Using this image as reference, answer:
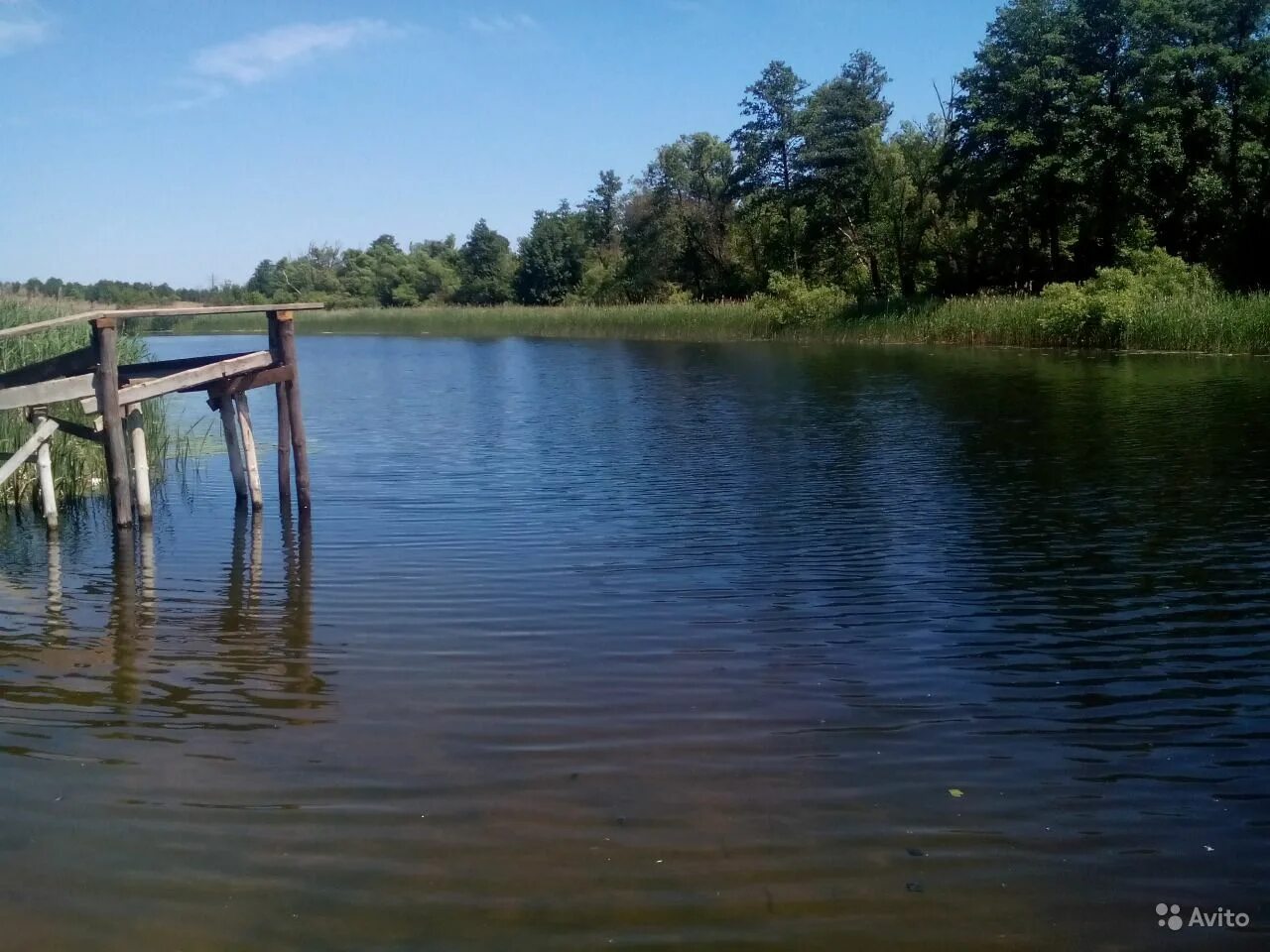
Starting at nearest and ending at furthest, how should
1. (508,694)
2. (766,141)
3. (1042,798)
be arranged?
1. (1042,798)
2. (508,694)
3. (766,141)

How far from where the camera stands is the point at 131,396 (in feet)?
38.2

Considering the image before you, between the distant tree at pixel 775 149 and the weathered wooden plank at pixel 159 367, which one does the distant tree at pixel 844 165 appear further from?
the weathered wooden plank at pixel 159 367

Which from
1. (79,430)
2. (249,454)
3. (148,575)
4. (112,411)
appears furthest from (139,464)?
(148,575)

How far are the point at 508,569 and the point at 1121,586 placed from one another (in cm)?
512

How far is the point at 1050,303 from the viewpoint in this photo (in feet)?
126

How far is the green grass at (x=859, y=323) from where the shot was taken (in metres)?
33.6

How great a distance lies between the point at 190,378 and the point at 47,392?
1.49m

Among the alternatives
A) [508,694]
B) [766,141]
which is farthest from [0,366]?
[766,141]

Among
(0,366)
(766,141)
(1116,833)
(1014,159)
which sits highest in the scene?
(766,141)

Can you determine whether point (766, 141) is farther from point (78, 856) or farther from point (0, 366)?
point (78, 856)

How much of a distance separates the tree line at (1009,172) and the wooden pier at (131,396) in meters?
37.5

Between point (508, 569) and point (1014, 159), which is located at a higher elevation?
point (1014, 159)

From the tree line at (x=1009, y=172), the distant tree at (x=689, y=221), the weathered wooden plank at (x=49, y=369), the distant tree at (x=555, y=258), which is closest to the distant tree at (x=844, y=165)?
the tree line at (x=1009, y=172)

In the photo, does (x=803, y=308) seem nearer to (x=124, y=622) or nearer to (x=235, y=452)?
(x=235, y=452)
